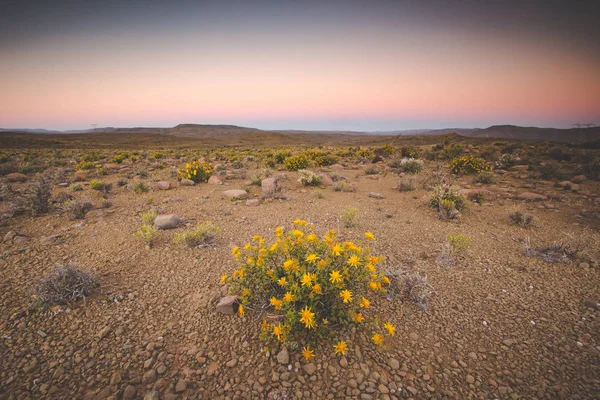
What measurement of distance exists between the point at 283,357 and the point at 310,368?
291 mm

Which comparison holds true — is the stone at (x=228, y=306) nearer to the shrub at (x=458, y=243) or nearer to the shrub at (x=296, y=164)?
the shrub at (x=458, y=243)

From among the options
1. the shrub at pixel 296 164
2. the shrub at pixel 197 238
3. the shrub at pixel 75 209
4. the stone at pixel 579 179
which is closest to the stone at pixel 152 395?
the shrub at pixel 197 238

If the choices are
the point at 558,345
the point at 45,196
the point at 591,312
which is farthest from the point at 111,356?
the point at 45,196

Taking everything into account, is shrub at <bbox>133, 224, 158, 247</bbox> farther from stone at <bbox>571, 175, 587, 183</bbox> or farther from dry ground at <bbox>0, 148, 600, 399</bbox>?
stone at <bbox>571, 175, 587, 183</bbox>

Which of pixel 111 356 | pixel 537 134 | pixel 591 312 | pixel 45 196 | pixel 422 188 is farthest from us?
pixel 537 134

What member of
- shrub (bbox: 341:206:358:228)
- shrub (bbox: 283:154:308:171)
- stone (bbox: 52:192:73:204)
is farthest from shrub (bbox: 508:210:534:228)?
stone (bbox: 52:192:73:204)

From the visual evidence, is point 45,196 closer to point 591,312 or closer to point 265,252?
point 265,252

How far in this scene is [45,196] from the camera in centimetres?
637

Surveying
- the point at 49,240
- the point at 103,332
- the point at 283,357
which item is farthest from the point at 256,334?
the point at 49,240

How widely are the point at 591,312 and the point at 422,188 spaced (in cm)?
674

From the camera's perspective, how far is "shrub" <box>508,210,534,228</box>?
19.4 feet

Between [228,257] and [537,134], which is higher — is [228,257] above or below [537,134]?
below

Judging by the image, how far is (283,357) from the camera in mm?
2520

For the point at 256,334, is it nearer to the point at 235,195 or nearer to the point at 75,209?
the point at 235,195
